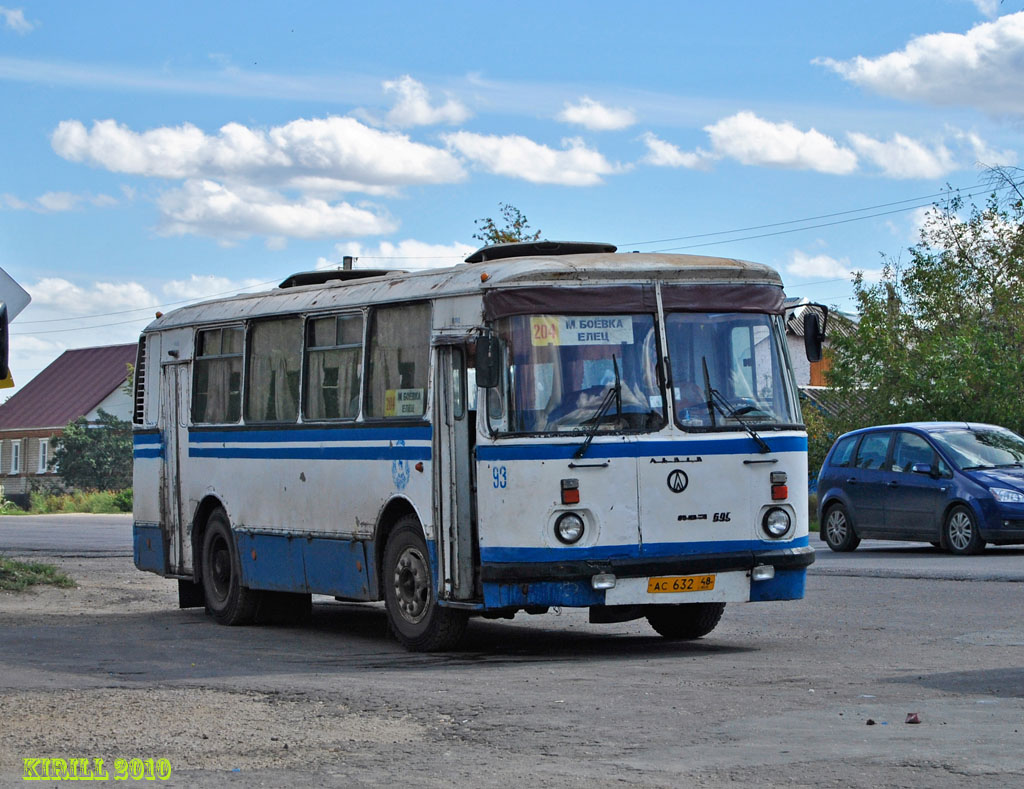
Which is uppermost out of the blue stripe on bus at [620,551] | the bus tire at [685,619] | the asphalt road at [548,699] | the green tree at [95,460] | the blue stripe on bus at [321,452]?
the green tree at [95,460]

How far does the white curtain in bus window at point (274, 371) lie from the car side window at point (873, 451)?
11556mm

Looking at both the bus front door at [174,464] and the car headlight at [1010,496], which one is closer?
the bus front door at [174,464]

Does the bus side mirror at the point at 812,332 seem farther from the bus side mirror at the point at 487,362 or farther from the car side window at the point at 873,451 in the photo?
the car side window at the point at 873,451

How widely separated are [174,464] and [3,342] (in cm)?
277

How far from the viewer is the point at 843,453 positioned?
Answer: 83.8ft

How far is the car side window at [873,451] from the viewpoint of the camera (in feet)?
80.7

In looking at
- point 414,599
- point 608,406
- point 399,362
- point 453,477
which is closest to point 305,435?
point 399,362

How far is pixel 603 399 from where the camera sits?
1230 centimetres

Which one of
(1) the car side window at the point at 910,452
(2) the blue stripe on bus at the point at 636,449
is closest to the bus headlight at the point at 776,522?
(2) the blue stripe on bus at the point at 636,449

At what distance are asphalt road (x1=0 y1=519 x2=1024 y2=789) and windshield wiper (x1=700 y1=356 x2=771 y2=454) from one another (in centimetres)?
148

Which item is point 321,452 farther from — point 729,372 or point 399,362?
point 729,372

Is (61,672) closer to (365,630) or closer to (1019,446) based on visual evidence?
(365,630)

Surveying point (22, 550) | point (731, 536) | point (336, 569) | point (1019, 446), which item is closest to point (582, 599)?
point (731, 536)

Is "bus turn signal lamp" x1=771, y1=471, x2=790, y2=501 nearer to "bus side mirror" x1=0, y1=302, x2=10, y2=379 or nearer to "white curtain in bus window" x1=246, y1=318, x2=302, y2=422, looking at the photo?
"white curtain in bus window" x1=246, y1=318, x2=302, y2=422
